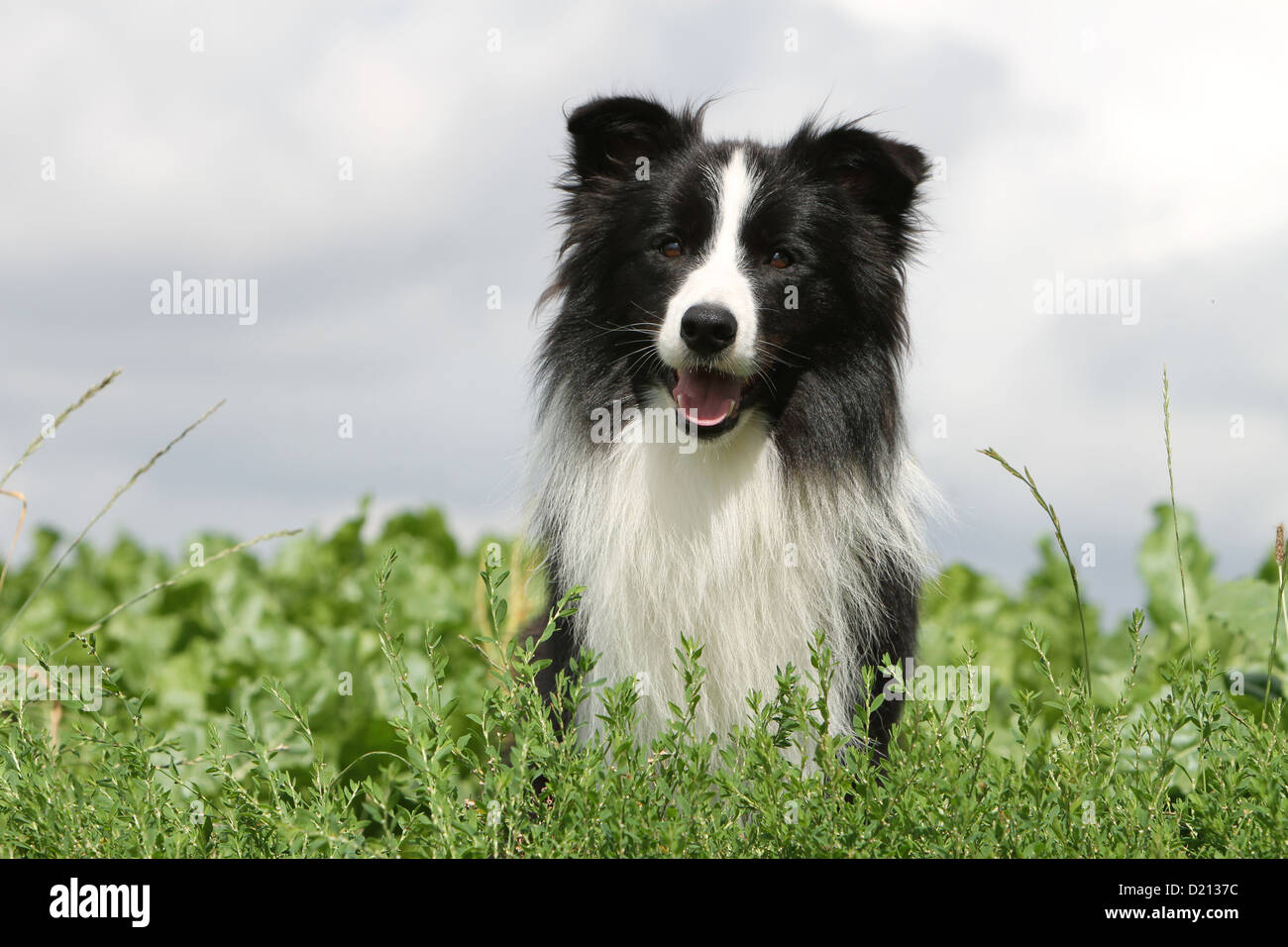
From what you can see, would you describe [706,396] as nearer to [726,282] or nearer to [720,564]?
[726,282]

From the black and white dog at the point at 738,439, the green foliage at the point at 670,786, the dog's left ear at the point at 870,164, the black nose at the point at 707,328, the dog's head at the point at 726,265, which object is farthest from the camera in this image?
the dog's left ear at the point at 870,164

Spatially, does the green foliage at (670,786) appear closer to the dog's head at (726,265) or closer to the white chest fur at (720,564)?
the white chest fur at (720,564)

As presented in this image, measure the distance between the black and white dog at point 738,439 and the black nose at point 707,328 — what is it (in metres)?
0.17

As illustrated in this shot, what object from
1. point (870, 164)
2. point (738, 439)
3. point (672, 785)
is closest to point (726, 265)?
point (738, 439)

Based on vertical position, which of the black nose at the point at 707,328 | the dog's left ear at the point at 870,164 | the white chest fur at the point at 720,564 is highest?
the dog's left ear at the point at 870,164

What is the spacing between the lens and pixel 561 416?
4230mm

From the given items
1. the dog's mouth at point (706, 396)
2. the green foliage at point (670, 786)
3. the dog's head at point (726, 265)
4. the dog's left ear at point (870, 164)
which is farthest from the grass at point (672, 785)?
the dog's left ear at point (870, 164)

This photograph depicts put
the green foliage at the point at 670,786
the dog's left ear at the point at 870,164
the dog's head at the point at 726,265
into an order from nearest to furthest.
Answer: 1. the green foliage at the point at 670,786
2. the dog's head at the point at 726,265
3. the dog's left ear at the point at 870,164

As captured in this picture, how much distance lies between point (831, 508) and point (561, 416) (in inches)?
40.6

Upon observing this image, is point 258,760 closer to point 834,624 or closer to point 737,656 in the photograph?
point 737,656

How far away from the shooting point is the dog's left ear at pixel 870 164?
13.3 feet

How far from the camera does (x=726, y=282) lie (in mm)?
3680

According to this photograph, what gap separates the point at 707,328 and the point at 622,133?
3.80 feet

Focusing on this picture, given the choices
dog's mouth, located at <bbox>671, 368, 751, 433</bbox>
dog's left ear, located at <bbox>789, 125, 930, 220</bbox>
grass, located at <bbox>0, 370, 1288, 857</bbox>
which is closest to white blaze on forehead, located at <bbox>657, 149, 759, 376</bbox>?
dog's mouth, located at <bbox>671, 368, 751, 433</bbox>
